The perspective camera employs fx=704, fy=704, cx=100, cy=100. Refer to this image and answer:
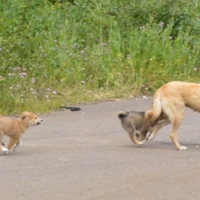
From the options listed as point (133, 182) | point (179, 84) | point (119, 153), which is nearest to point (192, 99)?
point (179, 84)

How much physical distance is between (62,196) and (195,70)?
876cm

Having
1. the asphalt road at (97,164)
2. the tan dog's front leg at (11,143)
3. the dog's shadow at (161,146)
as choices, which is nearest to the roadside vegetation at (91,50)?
the asphalt road at (97,164)

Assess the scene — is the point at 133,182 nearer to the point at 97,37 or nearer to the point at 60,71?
the point at 60,71

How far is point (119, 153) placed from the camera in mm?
9625

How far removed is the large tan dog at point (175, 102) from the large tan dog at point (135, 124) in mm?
226

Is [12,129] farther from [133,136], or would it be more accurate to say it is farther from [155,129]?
[155,129]

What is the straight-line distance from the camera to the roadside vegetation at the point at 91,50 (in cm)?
1320

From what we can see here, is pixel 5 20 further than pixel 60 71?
No

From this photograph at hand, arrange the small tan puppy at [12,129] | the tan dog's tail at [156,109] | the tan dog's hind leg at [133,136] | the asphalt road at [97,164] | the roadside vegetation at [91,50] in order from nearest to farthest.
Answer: the asphalt road at [97,164] < the small tan puppy at [12,129] < the tan dog's tail at [156,109] < the tan dog's hind leg at [133,136] < the roadside vegetation at [91,50]

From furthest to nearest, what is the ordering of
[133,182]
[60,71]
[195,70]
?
[195,70]
[60,71]
[133,182]

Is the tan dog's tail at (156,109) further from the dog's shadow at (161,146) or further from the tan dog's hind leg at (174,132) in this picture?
the dog's shadow at (161,146)

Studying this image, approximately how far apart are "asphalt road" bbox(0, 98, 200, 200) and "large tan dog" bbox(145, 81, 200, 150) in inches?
17.2

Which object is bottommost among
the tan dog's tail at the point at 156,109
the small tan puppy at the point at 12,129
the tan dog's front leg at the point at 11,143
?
the tan dog's front leg at the point at 11,143

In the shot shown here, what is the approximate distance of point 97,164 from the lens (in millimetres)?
8906
